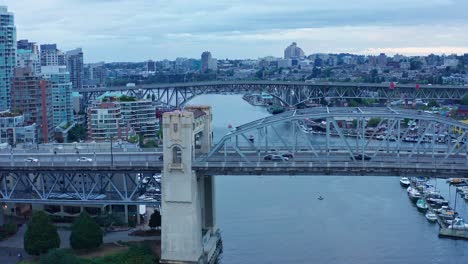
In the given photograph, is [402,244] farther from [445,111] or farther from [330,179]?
[445,111]

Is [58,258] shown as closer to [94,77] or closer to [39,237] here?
[39,237]

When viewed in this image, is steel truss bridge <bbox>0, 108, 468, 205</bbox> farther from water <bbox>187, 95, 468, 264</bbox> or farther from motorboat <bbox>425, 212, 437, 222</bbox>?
motorboat <bbox>425, 212, 437, 222</bbox>

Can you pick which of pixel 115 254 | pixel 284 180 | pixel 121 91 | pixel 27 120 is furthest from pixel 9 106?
pixel 115 254

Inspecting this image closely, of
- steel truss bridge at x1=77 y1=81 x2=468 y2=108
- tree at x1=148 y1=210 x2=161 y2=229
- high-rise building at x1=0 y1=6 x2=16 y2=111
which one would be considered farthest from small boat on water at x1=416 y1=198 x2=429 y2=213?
steel truss bridge at x1=77 y1=81 x2=468 y2=108

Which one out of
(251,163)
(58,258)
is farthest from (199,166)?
(58,258)

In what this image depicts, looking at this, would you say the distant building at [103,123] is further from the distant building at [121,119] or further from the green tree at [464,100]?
the green tree at [464,100]
